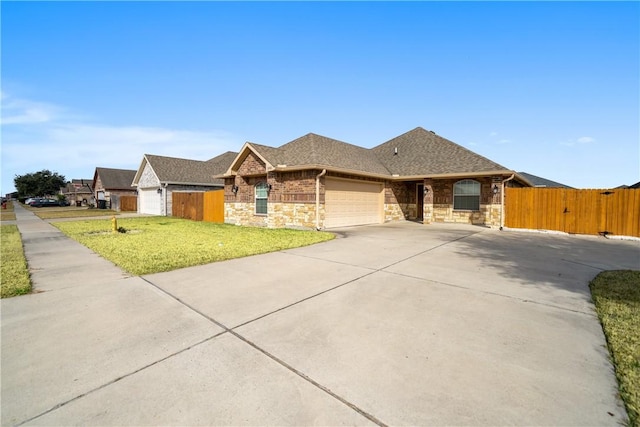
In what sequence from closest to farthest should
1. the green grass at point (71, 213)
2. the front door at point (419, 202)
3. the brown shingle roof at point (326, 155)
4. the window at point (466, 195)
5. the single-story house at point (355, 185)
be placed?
1. the single-story house at point (355, 185)
2. the brown shingle roof at point (326, 155)
3. the window at point (466, 195)
4. the front door at point (419, 202)
5. the green grass at point (71, 213)

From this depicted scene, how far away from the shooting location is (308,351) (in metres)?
3.28

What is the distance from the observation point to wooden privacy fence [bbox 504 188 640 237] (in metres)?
12.3

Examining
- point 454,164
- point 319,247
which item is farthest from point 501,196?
point 319,247

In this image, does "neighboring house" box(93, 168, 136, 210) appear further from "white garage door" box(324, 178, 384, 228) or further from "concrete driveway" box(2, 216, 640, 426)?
"concrete driveway" box(2, 216, 640, 426)

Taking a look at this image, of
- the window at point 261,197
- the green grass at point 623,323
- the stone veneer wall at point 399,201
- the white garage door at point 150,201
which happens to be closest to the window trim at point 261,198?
the window at point 261,197

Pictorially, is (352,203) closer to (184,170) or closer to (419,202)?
(419,202)

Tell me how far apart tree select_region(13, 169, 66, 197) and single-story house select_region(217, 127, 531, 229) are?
84062 mm

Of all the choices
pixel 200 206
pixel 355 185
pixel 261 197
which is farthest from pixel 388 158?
pixel 200 206

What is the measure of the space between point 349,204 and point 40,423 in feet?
48.2

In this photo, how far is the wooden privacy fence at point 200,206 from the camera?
20.0 meters

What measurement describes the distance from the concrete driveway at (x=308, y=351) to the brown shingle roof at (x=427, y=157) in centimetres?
1163

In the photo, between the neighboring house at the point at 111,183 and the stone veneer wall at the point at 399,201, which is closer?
the stone veneer wall at the point at 399,201

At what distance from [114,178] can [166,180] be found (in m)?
24.0

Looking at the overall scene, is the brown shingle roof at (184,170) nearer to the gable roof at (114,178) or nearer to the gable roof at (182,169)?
the gable roof at (182,169)
